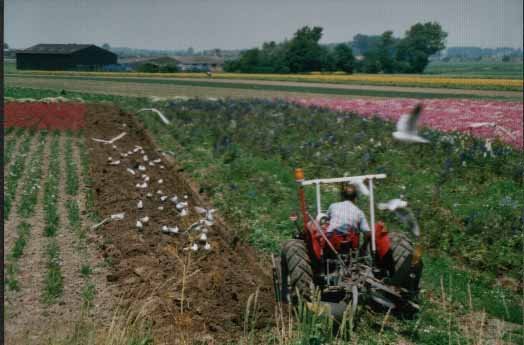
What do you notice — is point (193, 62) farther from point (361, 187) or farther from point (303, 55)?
point (303, 55)

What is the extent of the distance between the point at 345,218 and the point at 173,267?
8.02 ft

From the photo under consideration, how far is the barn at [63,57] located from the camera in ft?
15.0

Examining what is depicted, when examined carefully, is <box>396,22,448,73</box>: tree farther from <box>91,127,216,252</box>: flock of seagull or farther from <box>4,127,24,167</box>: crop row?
<box>4,127,24,167</box>: crop row

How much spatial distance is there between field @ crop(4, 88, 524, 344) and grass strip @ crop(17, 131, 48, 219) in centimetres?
3

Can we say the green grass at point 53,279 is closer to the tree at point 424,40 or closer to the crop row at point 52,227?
the crop row at point 52,227

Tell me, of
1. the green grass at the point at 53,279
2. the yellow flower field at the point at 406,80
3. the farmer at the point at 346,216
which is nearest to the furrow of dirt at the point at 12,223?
the green grass at the point at 53,279

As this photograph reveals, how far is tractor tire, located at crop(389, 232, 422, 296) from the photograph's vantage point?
582 centimetres

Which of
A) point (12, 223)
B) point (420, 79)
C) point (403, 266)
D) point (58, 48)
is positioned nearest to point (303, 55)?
point (420, 79)

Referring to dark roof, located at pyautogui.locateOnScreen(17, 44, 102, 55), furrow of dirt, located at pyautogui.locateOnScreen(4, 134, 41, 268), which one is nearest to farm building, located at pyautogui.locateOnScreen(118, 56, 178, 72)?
dark roof, located at pyautogui.locateOnScreen(17, 44, 102, 55)

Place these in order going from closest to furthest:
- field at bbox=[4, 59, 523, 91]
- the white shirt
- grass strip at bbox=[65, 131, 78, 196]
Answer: the white shirt
grass strip at bbox=[65, 131, 78, 196]
field at bbox=[4, 59, 523, 91]

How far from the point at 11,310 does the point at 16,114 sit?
18.4ft

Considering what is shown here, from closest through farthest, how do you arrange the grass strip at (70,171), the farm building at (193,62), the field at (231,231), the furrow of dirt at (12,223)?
the field at (231,231) < the furrow of dirt at (12,223) < the farm building at (193,62) < the grass strip at (70,171)

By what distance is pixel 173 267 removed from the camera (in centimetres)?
710

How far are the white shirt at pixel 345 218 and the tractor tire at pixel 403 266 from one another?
545mm
